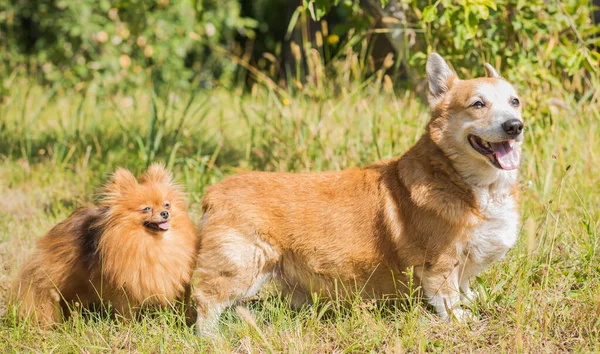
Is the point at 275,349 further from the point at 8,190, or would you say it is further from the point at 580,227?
the point at 8,190

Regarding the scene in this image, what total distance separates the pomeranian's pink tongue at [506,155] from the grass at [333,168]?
1.21 ft

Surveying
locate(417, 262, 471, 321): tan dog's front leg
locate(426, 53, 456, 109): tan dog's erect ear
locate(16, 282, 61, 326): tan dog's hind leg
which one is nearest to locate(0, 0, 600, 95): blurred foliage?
locate(426, 53, 456, 109): tan dog's erect ear

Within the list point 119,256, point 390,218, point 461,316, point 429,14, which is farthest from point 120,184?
point 429,14

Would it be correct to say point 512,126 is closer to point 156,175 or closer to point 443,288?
point 443,288

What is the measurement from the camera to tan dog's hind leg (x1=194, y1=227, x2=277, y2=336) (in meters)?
3.65

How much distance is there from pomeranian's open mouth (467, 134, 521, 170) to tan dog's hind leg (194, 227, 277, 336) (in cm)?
117

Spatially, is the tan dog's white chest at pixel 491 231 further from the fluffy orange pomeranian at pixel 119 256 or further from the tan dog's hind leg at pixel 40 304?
the tan dog's hind leg at pixel 40 304

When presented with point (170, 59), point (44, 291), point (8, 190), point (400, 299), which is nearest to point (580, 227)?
point (400, 299)

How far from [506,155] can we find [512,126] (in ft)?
0.56

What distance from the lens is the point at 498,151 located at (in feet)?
11.5

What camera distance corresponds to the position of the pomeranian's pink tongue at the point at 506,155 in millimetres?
3455

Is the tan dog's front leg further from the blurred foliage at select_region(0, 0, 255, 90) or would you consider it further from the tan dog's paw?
the blurred foliage at select_region(0, 0, 255, 90)

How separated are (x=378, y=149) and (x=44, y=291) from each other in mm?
2512

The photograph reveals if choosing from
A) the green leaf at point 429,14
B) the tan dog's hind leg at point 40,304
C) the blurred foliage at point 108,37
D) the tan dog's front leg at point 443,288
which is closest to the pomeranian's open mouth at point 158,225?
the tan dog's hind leg at point 40,304
